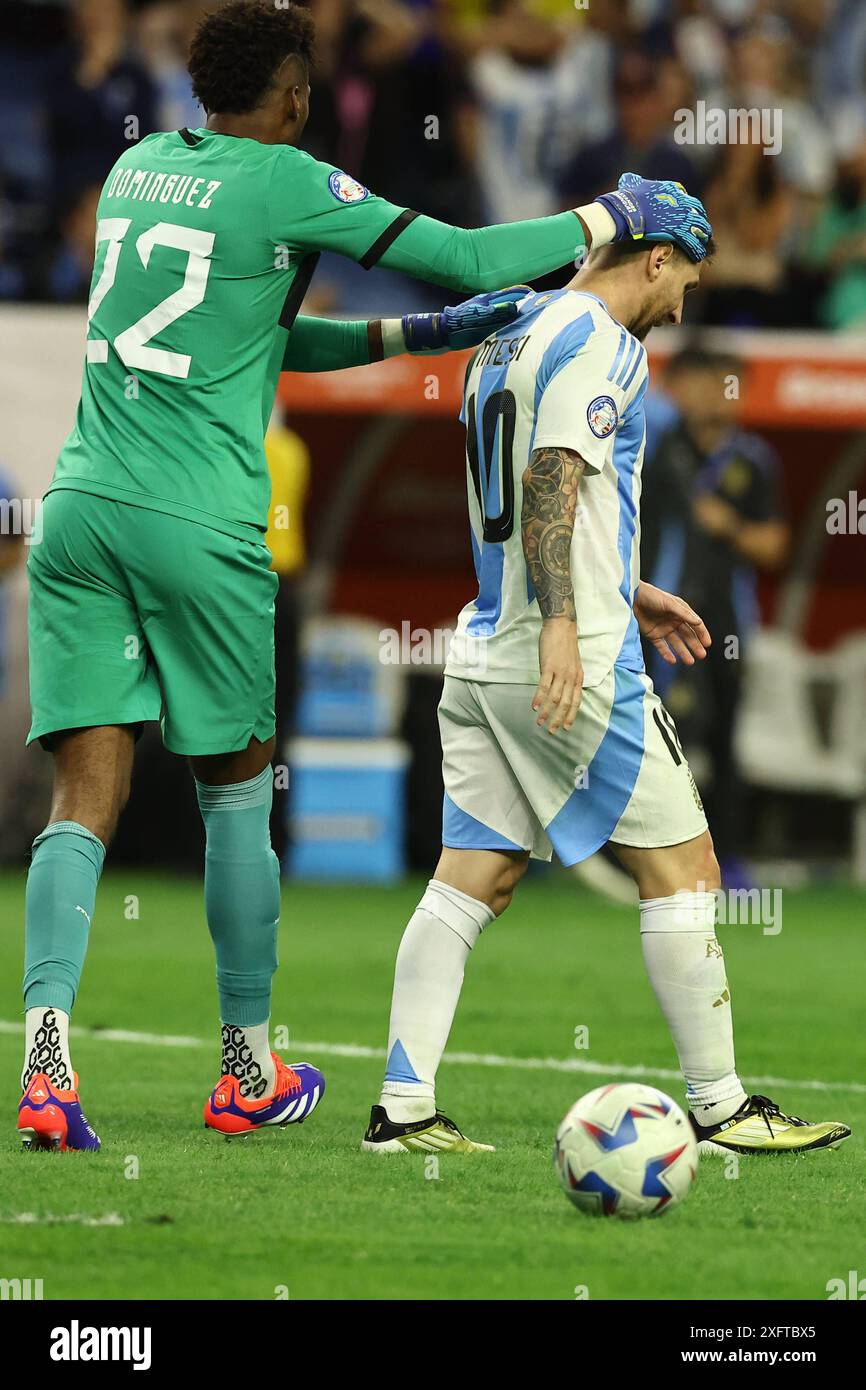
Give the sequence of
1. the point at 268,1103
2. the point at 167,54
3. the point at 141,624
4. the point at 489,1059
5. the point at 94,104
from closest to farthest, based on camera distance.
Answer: the point at 141,624, the point at 268,1103, the point at 489,1059, the point at 94,104, the point at 167,54

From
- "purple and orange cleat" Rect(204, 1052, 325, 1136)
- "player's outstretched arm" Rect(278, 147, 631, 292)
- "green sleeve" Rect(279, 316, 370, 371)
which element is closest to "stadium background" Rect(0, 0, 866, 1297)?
"purple and orange cleat" Rect(204, 1052, 325, 1136)

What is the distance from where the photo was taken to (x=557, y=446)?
4.97 meters

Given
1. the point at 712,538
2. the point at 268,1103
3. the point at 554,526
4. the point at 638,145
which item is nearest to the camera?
the point at 554,526

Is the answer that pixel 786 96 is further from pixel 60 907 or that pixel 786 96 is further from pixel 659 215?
pixel 60 907

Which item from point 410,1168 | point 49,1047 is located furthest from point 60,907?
point 410,1168

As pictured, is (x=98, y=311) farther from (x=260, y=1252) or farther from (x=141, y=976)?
(x=141, y=976)

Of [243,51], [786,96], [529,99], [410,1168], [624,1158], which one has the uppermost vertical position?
[786,96]

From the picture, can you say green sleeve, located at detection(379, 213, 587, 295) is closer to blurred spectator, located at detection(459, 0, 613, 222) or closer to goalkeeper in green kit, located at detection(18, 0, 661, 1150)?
goalkeeper in green kit, located at detection(18, 0, 661, 1150)

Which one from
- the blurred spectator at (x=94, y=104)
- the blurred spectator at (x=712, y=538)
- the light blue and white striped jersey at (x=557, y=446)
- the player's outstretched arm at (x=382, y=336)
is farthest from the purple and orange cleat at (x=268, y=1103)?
the blurred spectator at (x=94, y=104)

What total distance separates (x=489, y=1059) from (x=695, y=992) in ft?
5.96

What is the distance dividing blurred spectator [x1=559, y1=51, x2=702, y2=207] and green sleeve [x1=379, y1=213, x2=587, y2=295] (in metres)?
10.1

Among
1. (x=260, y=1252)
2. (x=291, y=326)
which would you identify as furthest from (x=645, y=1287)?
(x=291, y=326)

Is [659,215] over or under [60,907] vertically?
over
